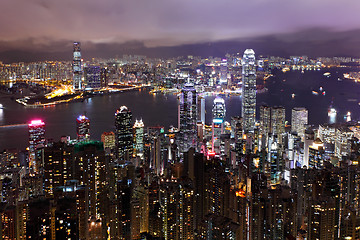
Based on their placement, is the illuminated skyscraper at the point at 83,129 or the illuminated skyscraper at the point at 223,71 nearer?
the illuminated skyscraper at the point at 83,129

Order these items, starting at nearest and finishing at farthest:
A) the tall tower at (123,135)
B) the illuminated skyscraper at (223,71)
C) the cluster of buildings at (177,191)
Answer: the cluster of buildings at (177,191) < the tall tower at (123,135) < the illuminated skyscraper at (223,71)

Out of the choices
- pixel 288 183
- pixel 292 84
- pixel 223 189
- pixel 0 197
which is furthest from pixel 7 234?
pixel 292 84

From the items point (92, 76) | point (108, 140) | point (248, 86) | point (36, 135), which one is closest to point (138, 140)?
point (108, 140)

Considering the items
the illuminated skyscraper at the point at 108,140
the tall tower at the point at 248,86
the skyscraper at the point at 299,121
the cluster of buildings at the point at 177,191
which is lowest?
the cluster of buildings at the point at 177,191

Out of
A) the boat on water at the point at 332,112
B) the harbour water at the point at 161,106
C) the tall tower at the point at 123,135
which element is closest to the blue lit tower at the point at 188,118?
the harbour water at the point at 161,106

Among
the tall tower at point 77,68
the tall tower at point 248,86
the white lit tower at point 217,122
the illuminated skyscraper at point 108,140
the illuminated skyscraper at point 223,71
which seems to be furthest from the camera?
the tall tower at point 77,68

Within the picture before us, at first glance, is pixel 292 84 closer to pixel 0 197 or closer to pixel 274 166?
pixel 274 166

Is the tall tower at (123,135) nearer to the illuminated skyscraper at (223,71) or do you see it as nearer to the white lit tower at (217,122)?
the white lit tower at (217,122)
